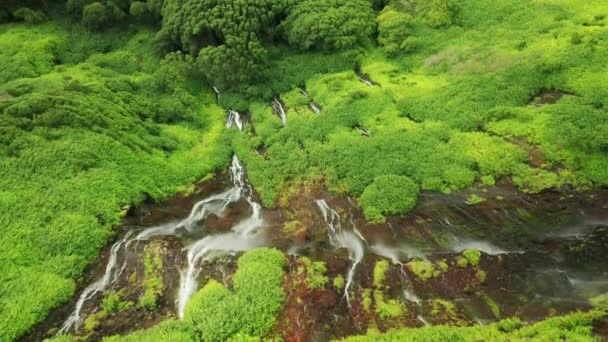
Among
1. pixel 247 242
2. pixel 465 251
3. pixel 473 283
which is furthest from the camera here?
pixel 247 242

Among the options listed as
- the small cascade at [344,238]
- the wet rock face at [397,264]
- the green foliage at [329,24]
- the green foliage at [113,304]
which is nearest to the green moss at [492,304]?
the wet rock face at [397,264]

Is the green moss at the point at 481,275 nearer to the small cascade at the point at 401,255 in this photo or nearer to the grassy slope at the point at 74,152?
the small cascade at the point at 401,255

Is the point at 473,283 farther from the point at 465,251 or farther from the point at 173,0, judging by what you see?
the point at 173,0

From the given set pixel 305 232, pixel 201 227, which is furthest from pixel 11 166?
pixel 305 232

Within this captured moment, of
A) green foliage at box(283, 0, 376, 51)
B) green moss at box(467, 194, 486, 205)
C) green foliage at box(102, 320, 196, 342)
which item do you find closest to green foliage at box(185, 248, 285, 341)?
green foliage at box(102, 320, 196, 342)

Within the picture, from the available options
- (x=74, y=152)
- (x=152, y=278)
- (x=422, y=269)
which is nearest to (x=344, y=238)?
(x=422, y=269)

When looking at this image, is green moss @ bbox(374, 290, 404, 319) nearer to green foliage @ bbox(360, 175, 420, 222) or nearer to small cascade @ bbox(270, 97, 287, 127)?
green foliage @ bbox(360, 175, 420, 222)
